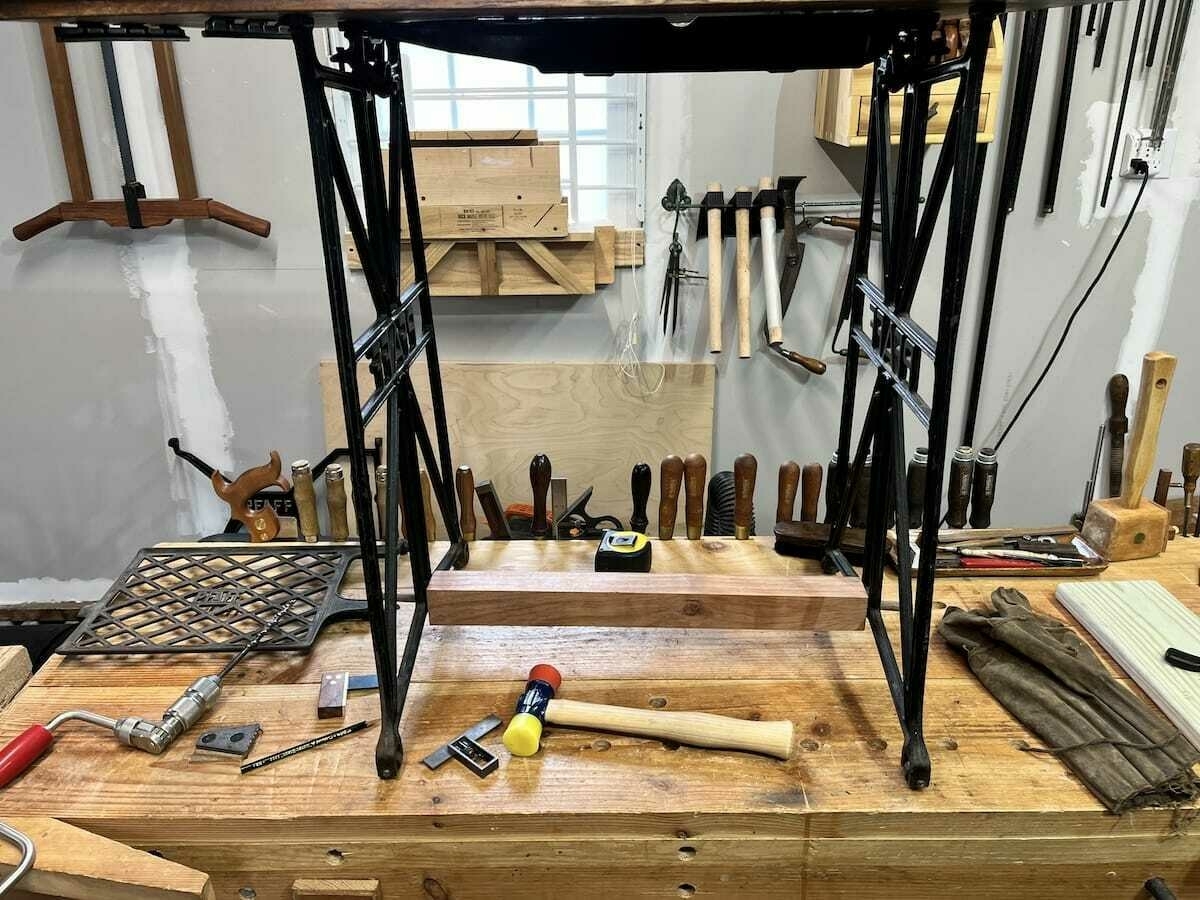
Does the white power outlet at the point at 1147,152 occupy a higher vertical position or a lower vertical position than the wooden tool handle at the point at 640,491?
higher

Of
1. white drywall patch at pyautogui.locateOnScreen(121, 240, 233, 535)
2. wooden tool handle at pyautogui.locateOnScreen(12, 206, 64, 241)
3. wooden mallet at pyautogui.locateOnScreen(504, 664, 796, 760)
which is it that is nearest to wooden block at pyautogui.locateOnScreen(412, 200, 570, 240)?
white drywall patch at pyautogui.locateOnScreen(121, 240, 233, 535)

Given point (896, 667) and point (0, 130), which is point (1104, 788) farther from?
point (0, 130)

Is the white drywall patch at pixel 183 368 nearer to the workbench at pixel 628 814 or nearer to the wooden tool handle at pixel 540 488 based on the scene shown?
the wooden tool handle at pixel 540 488

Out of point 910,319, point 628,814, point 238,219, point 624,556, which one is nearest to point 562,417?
point 624,556

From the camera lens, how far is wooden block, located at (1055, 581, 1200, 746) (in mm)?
1193

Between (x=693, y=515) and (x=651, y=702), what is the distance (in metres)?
0.70

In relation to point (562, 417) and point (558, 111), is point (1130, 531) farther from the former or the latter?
point (558, 111)

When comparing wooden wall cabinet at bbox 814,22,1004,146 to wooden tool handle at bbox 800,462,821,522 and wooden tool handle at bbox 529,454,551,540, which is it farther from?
wooden tool handle at bbox 529,454,551,540

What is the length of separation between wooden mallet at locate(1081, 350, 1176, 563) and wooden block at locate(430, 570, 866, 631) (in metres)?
0.65

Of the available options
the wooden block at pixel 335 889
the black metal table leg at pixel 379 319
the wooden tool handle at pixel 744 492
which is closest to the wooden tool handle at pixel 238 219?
the black metal table leg at pixel 379 319

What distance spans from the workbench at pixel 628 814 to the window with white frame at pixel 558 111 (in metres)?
1.52

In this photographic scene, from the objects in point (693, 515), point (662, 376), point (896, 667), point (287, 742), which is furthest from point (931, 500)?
point (662, 376)

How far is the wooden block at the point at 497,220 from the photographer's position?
200cm

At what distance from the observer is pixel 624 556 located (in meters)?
1.56
